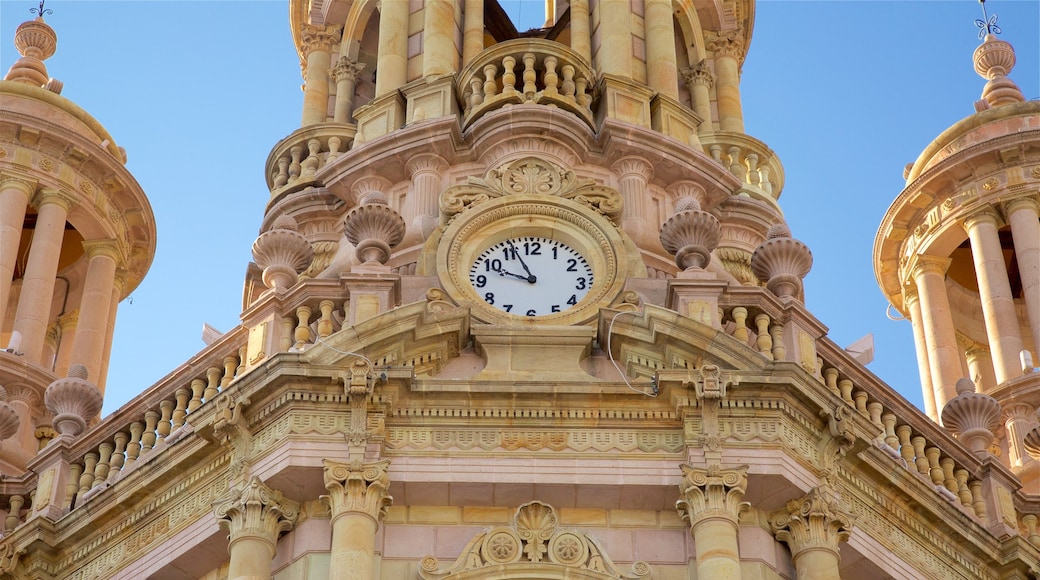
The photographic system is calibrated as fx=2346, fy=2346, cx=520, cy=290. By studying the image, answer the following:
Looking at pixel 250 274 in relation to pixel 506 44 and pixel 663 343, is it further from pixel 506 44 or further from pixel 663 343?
pixel 663 343

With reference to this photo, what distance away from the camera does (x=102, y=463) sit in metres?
23.4

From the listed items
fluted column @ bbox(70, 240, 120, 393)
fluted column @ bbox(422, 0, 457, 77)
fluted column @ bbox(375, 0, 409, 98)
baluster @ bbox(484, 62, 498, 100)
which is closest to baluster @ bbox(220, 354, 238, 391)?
baluster @ bbox(484, 62, 498, 100)

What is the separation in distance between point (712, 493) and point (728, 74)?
12148 mm

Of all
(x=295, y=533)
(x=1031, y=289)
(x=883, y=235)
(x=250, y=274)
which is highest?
(x=883, y=235)

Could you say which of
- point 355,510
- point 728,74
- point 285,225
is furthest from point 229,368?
point 728,74

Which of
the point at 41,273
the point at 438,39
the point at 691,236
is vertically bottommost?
the point at 691,236

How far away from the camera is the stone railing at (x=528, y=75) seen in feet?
89.2

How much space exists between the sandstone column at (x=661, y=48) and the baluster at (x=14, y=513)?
938 centimetres

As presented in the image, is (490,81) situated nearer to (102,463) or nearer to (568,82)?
(568,82)

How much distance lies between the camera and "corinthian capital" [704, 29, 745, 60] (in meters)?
32.8

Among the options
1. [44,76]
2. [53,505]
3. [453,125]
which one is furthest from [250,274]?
[44,76]

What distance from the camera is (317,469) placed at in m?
21.5

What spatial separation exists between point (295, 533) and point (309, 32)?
12572mm

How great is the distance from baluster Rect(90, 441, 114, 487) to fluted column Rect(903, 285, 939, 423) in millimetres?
13330
